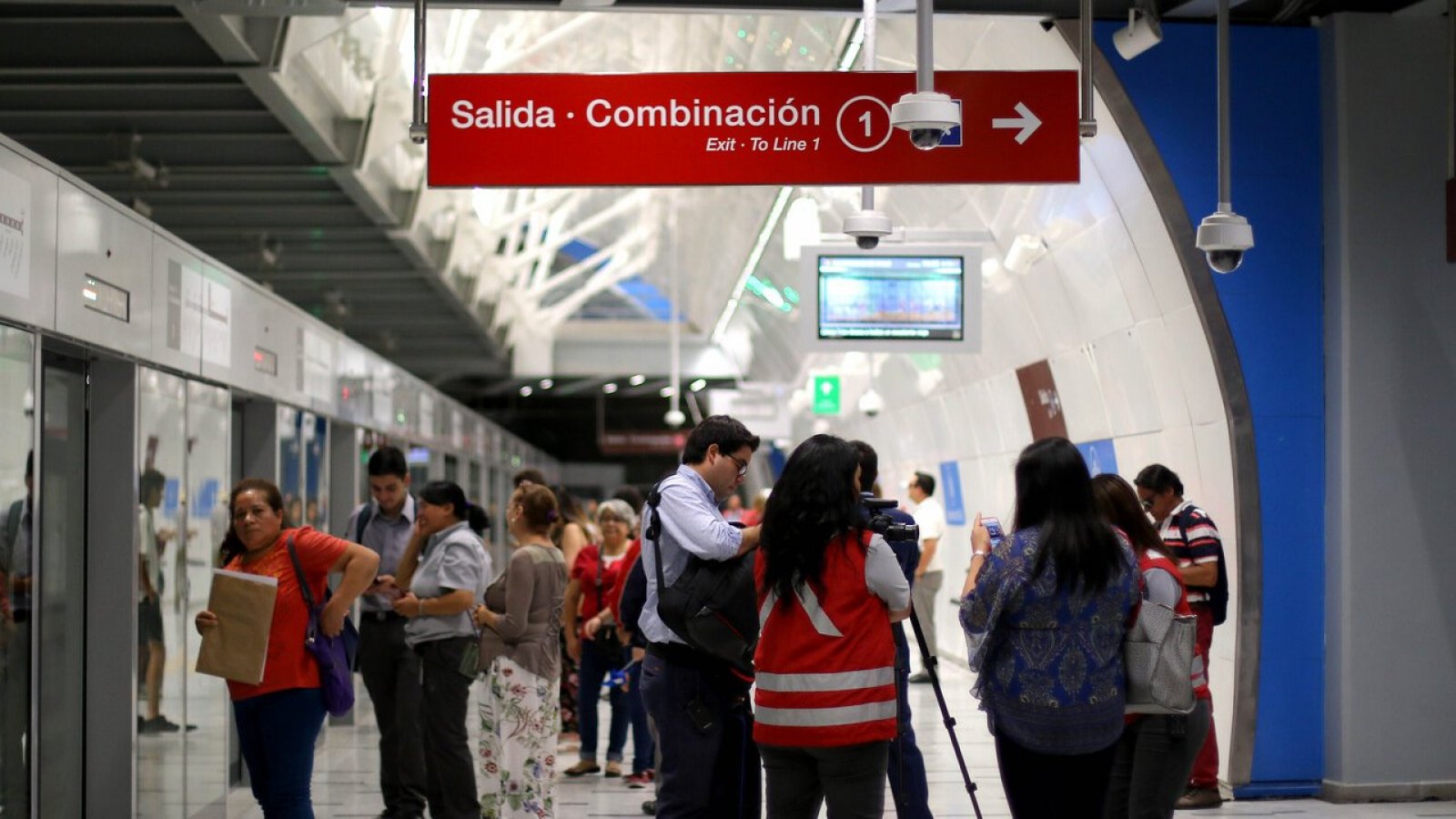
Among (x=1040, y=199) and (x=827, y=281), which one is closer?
(x=1040, y=199)

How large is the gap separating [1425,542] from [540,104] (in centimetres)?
489

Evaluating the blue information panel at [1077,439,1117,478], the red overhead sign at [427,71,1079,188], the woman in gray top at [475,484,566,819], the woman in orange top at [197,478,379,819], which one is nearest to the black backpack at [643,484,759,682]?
the woman in orange top at [197,478,379,819]

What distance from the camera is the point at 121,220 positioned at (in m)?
6.63

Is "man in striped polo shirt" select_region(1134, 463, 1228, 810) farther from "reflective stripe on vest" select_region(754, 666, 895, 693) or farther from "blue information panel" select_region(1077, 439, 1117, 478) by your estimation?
"blue information panel" select_region(1077, 439, 1117, 478)

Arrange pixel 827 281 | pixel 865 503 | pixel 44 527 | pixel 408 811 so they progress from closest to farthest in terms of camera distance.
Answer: pixel 865 503 < pixel 44 527 < pixel 408 811 < pixel 827 281

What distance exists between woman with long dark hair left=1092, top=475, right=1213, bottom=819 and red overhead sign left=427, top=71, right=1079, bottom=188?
2.13 meters

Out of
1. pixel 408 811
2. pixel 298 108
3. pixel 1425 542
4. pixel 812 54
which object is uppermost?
pixel 812 54

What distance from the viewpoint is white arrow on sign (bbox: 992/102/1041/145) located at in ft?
22.6

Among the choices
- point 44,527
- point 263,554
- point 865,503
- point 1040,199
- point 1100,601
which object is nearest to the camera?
point 1100,601

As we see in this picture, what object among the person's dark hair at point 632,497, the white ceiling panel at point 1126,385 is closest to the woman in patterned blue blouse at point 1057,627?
the person's dark hair at point 632,497

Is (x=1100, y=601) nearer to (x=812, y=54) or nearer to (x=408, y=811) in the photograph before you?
(x=408, y=811)

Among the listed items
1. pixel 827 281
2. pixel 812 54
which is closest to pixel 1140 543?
pixel 827 281

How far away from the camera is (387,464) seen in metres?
7.77

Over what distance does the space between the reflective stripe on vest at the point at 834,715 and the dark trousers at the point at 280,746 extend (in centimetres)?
210
